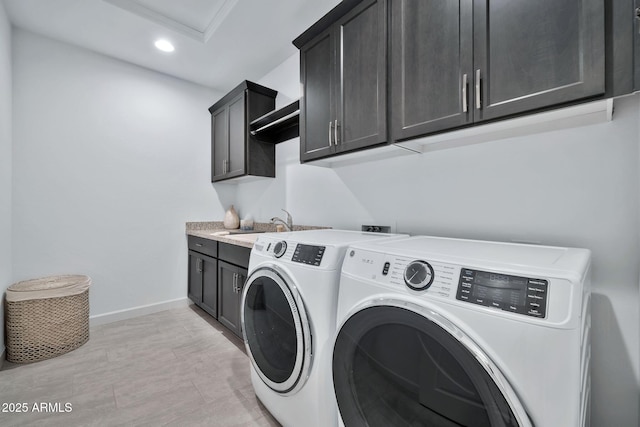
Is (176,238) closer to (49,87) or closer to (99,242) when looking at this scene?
(99,242)

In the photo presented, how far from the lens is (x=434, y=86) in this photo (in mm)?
1223

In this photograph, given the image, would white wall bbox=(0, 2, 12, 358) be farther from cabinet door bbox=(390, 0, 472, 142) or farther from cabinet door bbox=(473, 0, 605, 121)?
cabinet door bbox=(473, 0, 605, 121)

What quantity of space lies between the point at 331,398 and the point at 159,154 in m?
3.02

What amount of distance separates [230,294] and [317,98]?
1714mm

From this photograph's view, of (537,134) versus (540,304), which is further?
(537,134)

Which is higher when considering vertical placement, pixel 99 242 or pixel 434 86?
pixel 434 86

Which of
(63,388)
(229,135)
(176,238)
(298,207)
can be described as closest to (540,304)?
(298,207)

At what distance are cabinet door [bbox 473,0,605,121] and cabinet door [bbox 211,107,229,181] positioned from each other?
8.58ft

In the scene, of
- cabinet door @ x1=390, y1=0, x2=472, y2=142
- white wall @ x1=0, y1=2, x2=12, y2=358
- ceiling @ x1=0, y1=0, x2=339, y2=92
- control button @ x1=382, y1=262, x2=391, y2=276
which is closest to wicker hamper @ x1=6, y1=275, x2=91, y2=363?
white wall @ x1=0, y1=2, x2=12, y2=358

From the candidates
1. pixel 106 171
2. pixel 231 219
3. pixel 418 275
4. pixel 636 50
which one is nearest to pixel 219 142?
pixel 231 219

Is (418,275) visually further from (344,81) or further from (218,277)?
(218,277)

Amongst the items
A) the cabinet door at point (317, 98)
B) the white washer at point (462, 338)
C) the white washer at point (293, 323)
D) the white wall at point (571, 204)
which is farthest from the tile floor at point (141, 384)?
the cabinet door at point (317, 98)

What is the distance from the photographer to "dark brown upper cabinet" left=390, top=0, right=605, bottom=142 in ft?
2.88

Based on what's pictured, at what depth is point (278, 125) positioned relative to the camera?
262 cm
